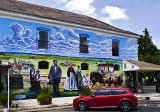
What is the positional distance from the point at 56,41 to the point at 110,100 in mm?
9955

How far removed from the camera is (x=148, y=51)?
49.3m

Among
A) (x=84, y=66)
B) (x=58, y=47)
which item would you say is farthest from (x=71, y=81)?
(x=58, y=47)

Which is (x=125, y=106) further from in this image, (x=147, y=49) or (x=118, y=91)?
(x=147, y=49)

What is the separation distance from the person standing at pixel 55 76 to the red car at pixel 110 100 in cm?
700

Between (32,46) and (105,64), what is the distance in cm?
938

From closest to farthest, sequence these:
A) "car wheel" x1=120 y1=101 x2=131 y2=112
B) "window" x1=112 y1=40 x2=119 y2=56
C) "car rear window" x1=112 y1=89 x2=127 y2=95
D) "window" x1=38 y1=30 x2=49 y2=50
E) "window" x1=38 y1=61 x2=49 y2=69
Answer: "car wheel" x1=120 y1=101 x2=131 y2=112, "car rear window" x1=112 y1=89 x2=127 y2=95, "window" x1=38 y1=61 x2=49 y2=69, "window" x1=38 y1=30 x2=49 y2=50, "window" x1=112 y1=40 x2=119 y2=56

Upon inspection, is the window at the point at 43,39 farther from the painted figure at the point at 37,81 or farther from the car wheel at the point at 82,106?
the car wheel at the point at 82,106

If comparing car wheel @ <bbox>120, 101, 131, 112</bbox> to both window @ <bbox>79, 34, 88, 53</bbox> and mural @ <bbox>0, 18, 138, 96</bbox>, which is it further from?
window @ <bbox>79, 34, 88, 53</bbox>

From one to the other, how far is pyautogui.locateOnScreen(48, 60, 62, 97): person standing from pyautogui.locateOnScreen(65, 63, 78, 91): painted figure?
3.66ft

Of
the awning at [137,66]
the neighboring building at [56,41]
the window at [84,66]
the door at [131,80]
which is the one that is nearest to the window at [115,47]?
the neighboring building at [56,41]

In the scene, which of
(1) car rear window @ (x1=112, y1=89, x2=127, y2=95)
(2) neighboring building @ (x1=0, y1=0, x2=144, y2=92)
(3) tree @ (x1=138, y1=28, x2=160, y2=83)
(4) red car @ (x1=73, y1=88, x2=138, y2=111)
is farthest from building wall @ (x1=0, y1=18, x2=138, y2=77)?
(3) tree @ (x1=138, y1=28, x2=160, y2=83)

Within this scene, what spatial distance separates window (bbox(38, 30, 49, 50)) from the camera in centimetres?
1916

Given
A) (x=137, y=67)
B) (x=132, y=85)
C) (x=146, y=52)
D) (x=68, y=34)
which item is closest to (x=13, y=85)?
(x=68, y=34)

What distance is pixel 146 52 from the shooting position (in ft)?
161
